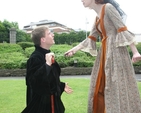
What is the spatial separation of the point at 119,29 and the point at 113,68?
38 centimetres

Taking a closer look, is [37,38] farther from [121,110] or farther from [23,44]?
[23,44]

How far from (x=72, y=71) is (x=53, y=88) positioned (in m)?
9.08

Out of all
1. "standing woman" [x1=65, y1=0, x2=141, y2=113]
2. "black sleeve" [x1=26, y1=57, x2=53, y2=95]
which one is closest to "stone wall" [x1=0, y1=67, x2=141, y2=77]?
"standing woman" [x1=65, y1=0, x2=141, y2=113]

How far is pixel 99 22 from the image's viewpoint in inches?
90.0

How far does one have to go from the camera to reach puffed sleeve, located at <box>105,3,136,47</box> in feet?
6.80

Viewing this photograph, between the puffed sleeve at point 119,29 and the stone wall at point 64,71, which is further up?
the puffed sleeve at point 119,29

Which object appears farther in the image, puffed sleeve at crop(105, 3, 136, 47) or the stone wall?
the stone wall

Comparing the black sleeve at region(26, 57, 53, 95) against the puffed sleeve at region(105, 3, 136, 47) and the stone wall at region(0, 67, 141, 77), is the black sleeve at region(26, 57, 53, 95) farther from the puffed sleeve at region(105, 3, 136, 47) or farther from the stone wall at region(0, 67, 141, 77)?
the stone wall at region(0, 67, 141, 77)

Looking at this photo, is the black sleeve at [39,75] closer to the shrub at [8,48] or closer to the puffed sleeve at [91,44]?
the puffed sleeve at [91,44]

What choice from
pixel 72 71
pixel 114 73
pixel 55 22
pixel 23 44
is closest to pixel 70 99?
pixel 114 73

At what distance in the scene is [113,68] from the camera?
6.88 ft

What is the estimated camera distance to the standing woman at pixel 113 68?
2.06 metres

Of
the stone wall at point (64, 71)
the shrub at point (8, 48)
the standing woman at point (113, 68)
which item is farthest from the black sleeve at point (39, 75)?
the shrub at point (8, 48)

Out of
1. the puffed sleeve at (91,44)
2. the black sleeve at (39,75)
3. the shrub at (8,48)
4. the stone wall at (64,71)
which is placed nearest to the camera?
the black sleeve at (39,75)
